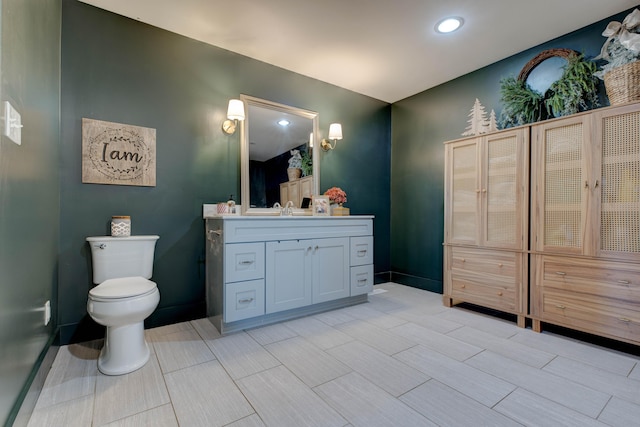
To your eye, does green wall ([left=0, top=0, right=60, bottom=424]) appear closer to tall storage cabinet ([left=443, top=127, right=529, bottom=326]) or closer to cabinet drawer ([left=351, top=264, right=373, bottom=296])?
cabinet drawer ([left=351, top=264, right=373, bottom=296])

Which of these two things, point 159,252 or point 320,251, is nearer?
point 159,252

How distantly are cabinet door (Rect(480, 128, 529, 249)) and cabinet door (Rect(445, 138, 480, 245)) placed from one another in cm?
8

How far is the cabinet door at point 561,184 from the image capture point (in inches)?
82.0

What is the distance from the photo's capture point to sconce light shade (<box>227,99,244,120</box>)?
103 inches

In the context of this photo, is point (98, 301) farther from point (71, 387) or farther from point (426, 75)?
point (426, 75)

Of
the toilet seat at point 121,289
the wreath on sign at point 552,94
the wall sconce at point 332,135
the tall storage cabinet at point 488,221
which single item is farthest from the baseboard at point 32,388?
the wreath on sign at point 552,94

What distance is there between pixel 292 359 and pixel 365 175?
2.50 meters

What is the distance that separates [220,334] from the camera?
222 cm

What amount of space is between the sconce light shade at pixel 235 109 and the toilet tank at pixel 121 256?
1220 millimetres

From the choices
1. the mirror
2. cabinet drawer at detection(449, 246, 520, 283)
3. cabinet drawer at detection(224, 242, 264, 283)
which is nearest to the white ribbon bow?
cabinet drawer at detection(449, 246, 520, 283)

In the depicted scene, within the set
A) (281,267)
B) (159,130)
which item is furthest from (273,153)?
(281,267)

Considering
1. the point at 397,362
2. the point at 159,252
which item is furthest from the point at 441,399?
the point at 159,252

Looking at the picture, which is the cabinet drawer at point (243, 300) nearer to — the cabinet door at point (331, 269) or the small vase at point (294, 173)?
the cabinet door at point (331, 269)

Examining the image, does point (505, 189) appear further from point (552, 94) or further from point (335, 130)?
point (335, 130)
